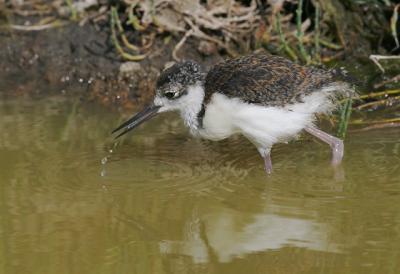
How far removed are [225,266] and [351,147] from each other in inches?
77.1

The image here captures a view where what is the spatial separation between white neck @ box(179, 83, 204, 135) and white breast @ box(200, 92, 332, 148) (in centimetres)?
11

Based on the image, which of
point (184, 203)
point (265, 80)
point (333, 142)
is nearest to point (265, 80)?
point (265, 80)

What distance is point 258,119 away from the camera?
5195mm

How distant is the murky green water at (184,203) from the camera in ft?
13.9

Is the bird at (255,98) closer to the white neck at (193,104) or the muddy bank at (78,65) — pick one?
the white neck at (193,104)

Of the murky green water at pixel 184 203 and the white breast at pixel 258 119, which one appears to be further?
the white breast at pixel 258 119

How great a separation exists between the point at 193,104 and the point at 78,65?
2.13m

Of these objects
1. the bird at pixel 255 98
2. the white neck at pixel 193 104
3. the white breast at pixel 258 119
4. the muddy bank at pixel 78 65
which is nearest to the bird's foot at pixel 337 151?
the bird at pixel 255 98

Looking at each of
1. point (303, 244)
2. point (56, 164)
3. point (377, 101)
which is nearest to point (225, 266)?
point (303, 244)

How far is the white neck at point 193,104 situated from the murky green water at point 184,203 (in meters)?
0.28

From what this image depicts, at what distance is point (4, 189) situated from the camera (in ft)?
17.1

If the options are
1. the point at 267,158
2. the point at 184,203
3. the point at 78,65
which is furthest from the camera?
the point at 78,65

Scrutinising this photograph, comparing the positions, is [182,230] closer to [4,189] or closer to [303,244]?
[303,244]

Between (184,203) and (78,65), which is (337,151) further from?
(78,65)
